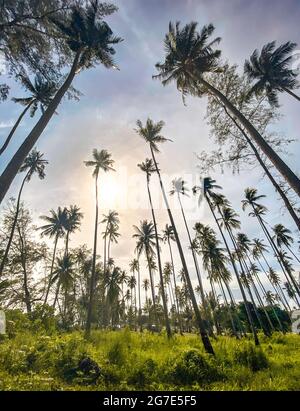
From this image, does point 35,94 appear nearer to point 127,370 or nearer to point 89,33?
point 89,33

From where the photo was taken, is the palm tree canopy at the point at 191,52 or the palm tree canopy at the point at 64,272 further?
the palm tree canopy at the point at 64,272

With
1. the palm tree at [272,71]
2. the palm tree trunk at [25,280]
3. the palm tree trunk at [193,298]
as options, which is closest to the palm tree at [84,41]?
the palm tree at [272,71]

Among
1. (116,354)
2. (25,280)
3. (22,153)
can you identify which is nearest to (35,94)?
(22,153)

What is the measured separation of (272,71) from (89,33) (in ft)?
33.3

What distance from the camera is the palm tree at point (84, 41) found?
9.95 metres

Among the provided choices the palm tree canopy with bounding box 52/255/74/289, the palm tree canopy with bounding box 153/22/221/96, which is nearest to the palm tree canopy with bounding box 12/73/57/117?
the palm tree canopy with bounding box 153/22/221/96

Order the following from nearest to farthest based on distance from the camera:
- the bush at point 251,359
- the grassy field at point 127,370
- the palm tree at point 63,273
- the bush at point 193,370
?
the grassy field at point 127,370
the bush at point 193,370
the bush at point 251,359
the palm tree at point 63,273

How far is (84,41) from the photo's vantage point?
11.8 meters

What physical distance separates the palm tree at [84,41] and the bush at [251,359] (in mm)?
15026

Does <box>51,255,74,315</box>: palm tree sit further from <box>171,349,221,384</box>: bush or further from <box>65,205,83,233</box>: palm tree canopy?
<box>171,349,221,384</box>: bush

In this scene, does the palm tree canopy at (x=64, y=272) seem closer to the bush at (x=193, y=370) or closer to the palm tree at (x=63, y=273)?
the palm tree at (x=63, y=273)

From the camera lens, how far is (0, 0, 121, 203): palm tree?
9.95 meters

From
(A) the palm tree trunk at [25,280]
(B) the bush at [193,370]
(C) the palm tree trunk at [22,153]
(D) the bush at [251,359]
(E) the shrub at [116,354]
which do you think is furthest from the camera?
(A) the palm tree trunk at [25,280]

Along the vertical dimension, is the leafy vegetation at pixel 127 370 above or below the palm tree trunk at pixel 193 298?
below
